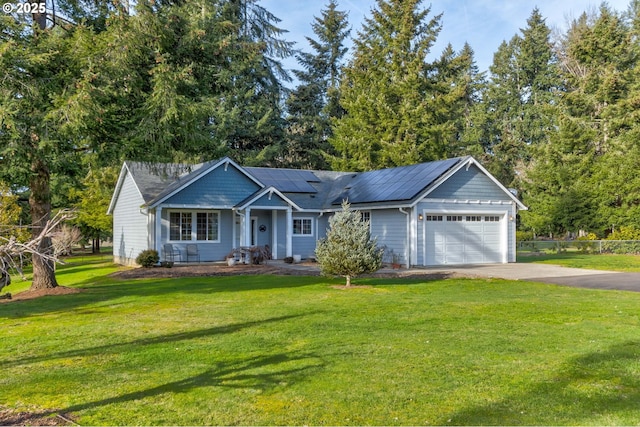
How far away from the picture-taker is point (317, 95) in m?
48.7

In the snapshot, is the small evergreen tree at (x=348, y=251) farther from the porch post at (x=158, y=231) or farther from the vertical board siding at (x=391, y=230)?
the porch post at (x=158, y=231)

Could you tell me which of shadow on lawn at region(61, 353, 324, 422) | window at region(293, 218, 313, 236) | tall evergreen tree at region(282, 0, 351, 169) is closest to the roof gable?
window at region(293, 218, 313, 236)

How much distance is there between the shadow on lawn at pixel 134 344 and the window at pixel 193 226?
15.7m

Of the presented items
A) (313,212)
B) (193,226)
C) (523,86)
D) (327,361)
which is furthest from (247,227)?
(523,86)

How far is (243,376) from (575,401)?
3.54 m

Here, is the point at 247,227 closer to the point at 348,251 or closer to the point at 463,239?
the point at 463,239

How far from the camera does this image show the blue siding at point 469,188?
2259cm

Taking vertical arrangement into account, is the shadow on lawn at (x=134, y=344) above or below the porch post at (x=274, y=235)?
below

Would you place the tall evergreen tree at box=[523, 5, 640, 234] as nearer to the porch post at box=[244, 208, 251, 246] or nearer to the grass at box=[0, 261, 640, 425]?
the porch post at box=[244, 208, 251, 246]

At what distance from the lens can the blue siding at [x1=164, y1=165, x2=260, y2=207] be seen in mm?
24031

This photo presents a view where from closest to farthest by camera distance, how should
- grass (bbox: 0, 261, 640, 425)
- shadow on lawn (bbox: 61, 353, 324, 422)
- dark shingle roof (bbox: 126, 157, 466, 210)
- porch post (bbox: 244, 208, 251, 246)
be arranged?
grass (bbox: 0, 261, 640, 425)
shadow on lawn (bbox: 61, 353, 324, 422)
dark shingle roof (bbox: 126, 157, 466, 210)
porch post (bbox: 244, 208, 251, 246)

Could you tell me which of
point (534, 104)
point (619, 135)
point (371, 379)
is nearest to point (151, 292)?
point (371, 379)

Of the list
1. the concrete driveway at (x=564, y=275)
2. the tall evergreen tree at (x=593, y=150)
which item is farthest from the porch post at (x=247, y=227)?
the tall evergreen tree at (x=593, y=150)

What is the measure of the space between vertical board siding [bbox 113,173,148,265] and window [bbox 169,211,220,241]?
1333mm
